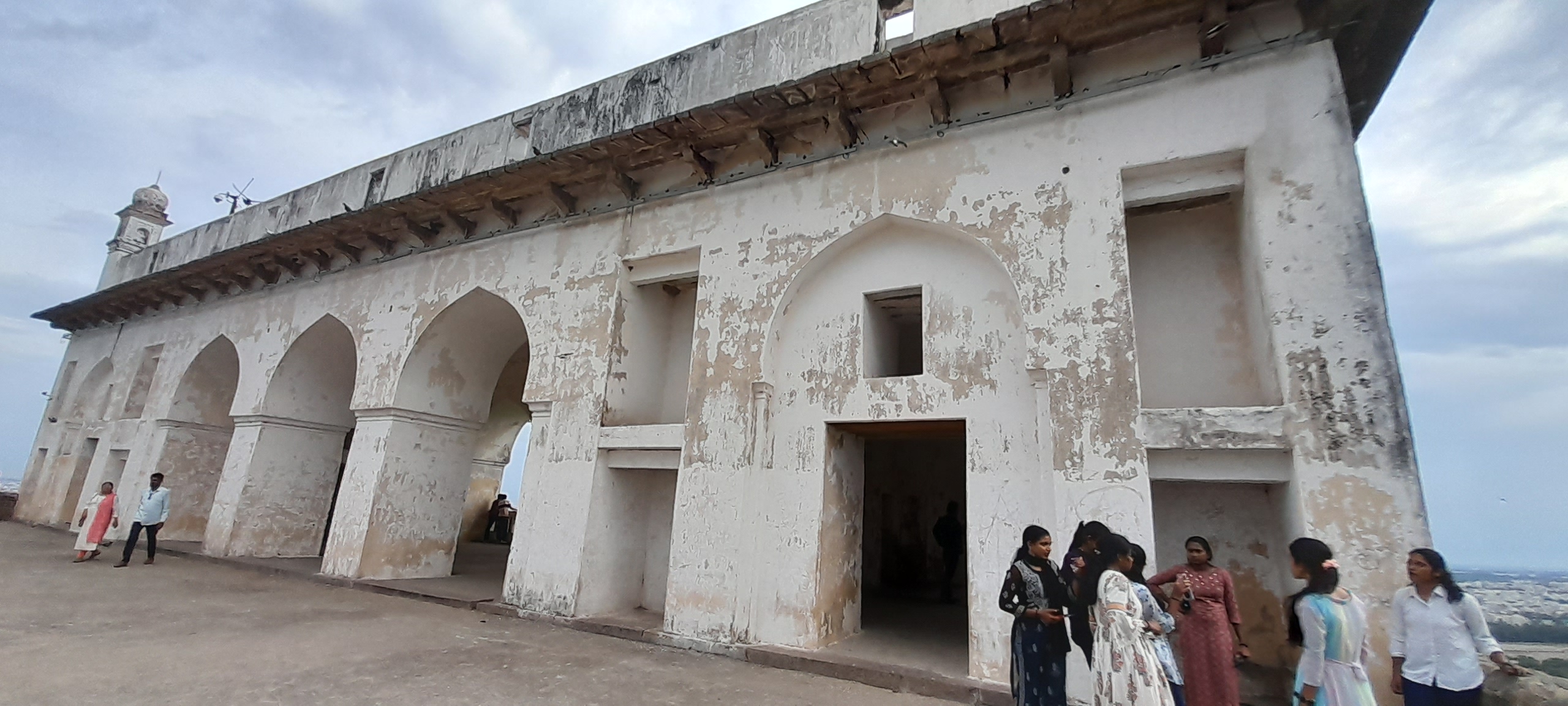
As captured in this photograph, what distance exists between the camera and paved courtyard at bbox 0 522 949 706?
4.37 meters

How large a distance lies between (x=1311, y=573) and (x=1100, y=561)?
1142 millimetres

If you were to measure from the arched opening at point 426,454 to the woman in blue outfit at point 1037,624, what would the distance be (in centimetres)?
690

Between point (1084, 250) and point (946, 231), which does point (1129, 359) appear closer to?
point (1084, 250)

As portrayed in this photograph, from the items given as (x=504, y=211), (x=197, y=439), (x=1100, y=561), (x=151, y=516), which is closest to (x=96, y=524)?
(x=151, y=516)

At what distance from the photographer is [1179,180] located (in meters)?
5.39

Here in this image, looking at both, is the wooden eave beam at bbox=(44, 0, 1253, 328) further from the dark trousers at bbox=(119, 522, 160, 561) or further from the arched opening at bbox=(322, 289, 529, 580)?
the dark trousers at bbox=(119, 522, 160, 561)

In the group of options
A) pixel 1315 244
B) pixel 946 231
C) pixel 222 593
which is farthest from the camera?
pixel 222 593

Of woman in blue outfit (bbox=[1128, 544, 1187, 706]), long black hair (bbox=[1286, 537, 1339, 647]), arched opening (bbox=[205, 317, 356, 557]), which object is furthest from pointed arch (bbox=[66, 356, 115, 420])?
long black hair (bbox=[1286, 537, 1339, 647])

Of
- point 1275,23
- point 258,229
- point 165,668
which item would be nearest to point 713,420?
point 165,668

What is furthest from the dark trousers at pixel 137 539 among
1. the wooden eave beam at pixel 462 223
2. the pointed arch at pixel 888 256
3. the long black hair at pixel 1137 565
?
the long black hair at pixel 1137 565

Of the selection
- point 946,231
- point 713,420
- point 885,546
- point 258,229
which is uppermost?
point 258,229

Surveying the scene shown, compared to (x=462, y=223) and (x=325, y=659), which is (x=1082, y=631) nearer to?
(x=325, y=659)

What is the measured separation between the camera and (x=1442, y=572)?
11.5 ft

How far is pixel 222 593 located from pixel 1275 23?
12.1 metres
